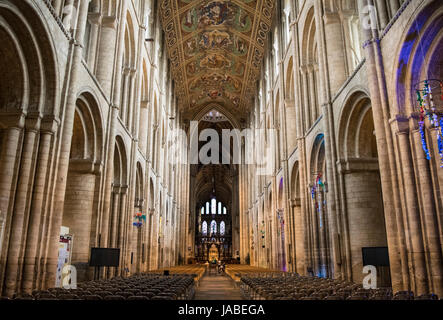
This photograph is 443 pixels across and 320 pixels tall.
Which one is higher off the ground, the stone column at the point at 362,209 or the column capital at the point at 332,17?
the column capital at the point at 332,17

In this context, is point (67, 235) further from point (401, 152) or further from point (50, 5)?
point (401, 152)

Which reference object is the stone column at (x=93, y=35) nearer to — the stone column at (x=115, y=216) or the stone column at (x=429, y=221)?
the stone column at (x=115, y=216)

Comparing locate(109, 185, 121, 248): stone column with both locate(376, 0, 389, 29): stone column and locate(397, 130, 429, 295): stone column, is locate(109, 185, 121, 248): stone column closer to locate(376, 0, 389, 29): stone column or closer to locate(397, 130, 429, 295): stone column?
locate(397, 130, 429, 295): stone column

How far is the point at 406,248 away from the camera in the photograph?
8.15 m

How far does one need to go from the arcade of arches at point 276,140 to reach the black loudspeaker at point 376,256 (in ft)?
0.13

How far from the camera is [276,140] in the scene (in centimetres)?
2458

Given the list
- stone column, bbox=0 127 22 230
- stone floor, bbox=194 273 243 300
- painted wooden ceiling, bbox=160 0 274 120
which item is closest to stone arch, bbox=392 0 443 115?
stone floor, bbox=194 273 243 300

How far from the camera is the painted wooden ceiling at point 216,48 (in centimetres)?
2634

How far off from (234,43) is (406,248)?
26225mm

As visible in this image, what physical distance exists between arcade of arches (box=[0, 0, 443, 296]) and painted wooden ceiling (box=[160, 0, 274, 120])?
1.92 m

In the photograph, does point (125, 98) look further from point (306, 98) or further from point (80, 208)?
point (306, 98)

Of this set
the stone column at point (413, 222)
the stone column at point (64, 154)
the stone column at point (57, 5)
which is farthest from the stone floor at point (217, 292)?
the stone column at point (57, 5)

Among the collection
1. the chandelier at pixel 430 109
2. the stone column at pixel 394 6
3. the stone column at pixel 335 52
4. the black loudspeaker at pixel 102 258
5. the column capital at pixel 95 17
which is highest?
the column capital at pixel 95 17

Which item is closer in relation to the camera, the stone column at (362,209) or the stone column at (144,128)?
the stone column at (362,209)
